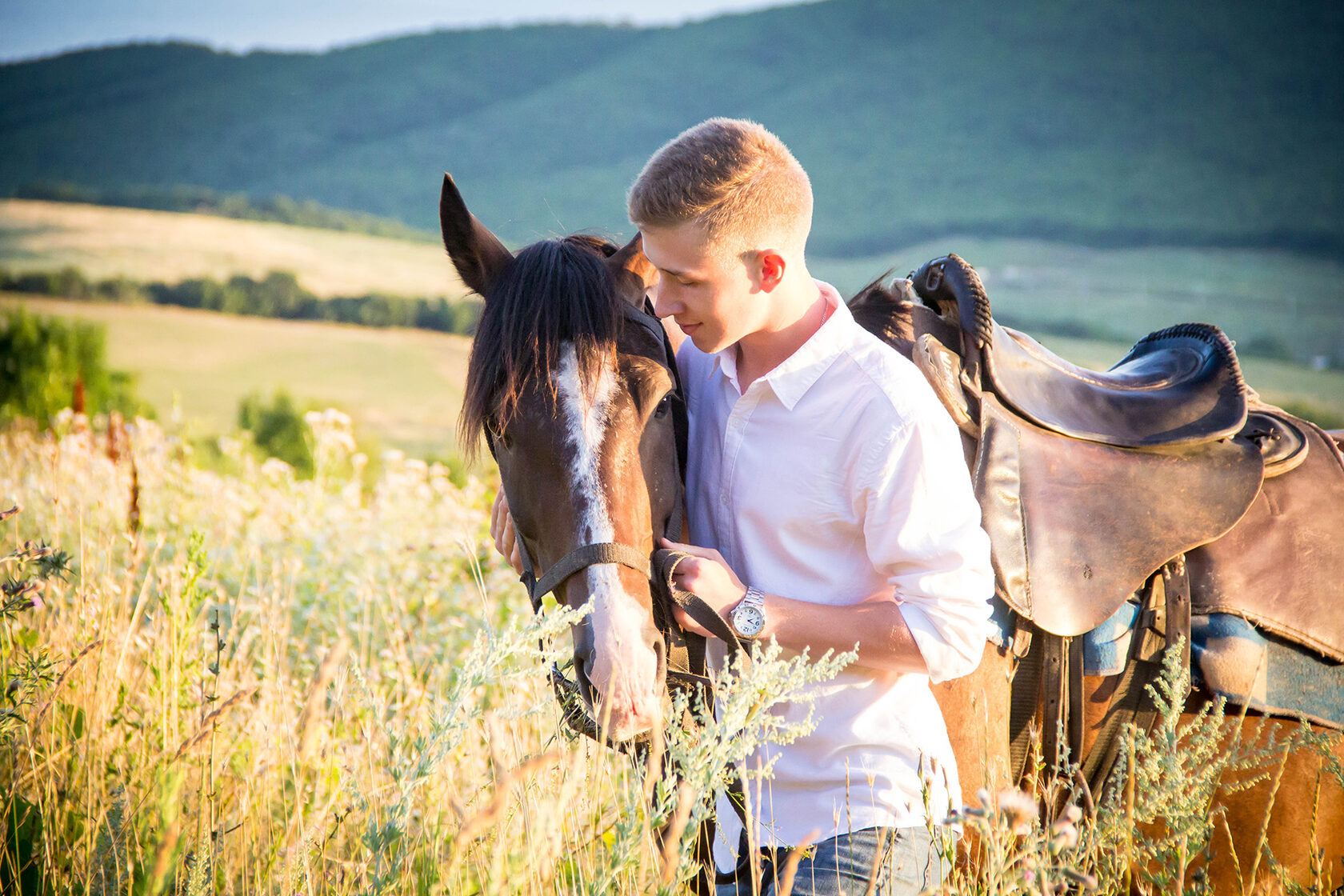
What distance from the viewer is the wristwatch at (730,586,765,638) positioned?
152 centimetres

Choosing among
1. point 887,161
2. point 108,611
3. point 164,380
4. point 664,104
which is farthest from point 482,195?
point 108,611

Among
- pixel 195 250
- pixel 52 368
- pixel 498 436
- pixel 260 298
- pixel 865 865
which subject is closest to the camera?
pixel 865 865

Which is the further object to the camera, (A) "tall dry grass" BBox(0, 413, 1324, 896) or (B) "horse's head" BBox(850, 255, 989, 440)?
(B) "horse's head" BBox(850, 255, 989, 440)

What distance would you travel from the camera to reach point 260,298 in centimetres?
3241

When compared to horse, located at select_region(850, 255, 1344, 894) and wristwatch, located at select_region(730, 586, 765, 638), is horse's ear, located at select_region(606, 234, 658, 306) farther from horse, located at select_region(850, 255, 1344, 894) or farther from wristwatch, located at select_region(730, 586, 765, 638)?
wristwatch, located at select_region(730, 586, 765, 638)

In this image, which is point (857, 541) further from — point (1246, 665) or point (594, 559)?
point (1246, 665)

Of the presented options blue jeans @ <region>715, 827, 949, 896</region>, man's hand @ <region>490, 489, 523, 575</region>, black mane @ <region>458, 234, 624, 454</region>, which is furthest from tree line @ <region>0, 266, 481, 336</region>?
blue jeans @ <region>715, 827, 949, 896</region>

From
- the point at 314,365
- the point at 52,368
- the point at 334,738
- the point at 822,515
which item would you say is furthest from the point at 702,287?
the point at 314,365

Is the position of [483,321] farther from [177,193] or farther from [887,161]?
[887,161]

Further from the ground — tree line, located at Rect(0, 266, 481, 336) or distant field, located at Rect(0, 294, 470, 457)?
tree line, located at Rect(0, 266, 481, 336)

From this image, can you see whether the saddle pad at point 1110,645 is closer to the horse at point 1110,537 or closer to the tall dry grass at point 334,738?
the horse at point 1110,537

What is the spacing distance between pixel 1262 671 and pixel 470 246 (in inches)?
85.8

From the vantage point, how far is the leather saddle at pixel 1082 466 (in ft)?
6.19

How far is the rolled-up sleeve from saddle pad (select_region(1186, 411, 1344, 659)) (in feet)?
3.05
